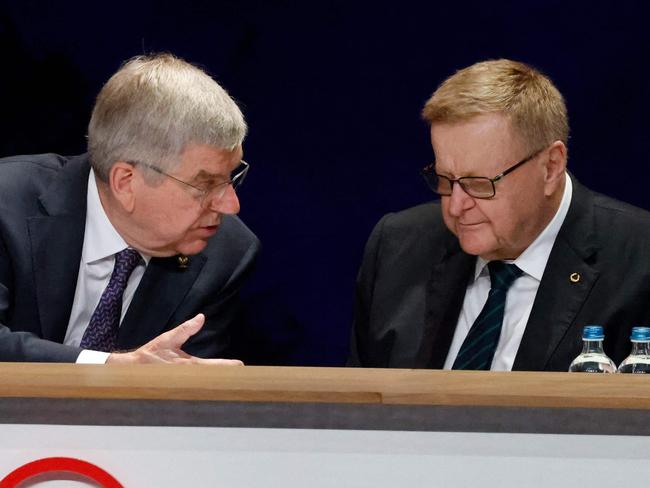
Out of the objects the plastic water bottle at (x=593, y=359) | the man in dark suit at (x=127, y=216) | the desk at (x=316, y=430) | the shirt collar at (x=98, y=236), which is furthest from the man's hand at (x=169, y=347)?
the desk at (x=316, y=430)

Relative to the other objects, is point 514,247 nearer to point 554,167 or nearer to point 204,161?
point 554,167

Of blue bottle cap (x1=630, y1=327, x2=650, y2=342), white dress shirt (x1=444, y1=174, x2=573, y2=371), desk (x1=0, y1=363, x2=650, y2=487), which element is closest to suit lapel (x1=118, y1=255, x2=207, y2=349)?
white dress shirt (x1=444, y1=174, x2=573, y2=371)

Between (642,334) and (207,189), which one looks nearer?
(642,334)

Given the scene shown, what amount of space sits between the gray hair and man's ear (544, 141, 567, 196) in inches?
24.6

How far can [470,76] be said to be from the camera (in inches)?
91.7

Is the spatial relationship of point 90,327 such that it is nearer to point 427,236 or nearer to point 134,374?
point 427,236

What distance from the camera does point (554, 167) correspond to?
2.35 meters

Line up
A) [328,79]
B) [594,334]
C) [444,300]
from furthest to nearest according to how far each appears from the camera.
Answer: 1. [328,79]
2. [444,300]
3. [594,334]

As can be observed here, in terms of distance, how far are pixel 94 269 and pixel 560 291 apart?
3.06 feet

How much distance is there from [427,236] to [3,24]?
1333 mm

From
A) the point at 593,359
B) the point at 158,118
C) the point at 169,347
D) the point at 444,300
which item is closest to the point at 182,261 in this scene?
the point at 158,118

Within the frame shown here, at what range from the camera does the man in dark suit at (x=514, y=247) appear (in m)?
2.25

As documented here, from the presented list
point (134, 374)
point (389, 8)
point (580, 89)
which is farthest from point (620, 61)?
point (134, 374)

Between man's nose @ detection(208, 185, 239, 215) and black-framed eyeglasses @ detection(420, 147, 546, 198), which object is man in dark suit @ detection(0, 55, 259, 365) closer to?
man's nose @ detection(208, 185, 239, 215)
